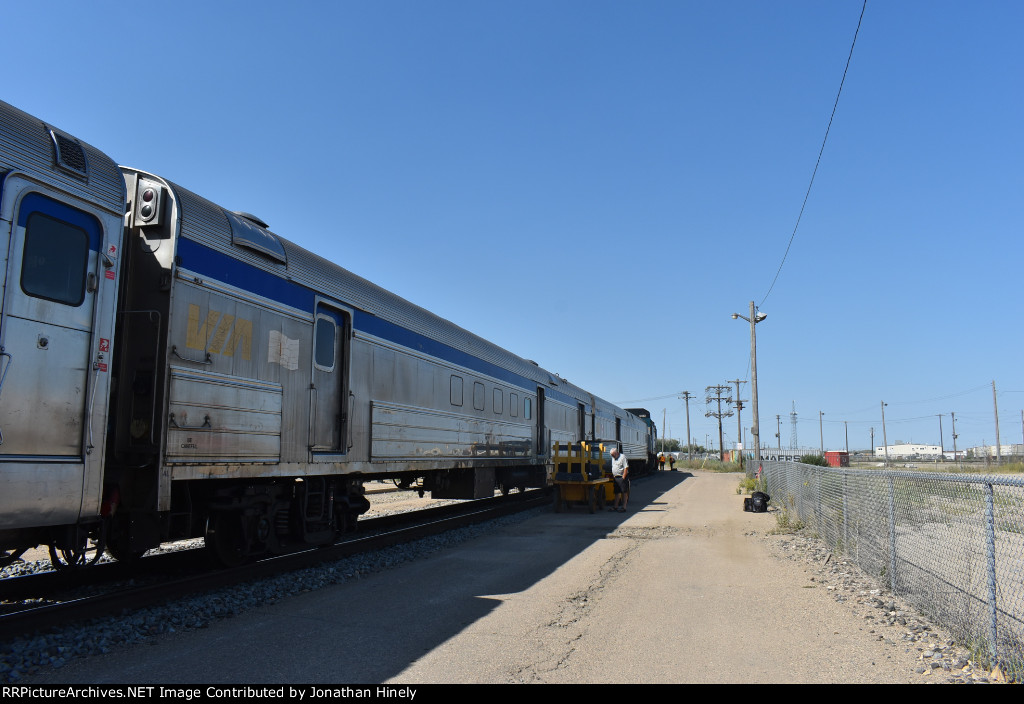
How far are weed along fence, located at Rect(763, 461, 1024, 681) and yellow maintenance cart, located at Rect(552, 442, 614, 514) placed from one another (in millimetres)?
6820

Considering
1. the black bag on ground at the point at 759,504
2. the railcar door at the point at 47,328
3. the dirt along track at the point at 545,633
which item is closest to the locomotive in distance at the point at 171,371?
the railcar door at the point at 47,328

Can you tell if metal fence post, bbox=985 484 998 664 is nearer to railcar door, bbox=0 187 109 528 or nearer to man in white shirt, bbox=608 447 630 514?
railcar door, bbox=0 187 109 528

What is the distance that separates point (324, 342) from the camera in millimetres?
9016

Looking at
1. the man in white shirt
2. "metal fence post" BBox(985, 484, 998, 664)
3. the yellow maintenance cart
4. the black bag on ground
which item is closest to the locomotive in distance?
the yellow maintenance cart

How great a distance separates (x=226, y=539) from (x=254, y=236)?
11.3ft

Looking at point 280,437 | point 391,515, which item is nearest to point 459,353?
point 391,515

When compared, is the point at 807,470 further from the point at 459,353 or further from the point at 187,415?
the point at 187,415

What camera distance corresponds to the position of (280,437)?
26.1 feet

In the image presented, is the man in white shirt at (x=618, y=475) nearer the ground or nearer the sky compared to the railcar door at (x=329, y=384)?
nearer the ground

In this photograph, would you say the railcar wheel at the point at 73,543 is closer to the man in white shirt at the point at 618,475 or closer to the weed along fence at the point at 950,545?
the weed along fence at the point at 950,545

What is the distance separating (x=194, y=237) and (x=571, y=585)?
5399mm

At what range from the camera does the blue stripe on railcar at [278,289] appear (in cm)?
682

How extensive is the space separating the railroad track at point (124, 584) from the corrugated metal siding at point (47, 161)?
339cm

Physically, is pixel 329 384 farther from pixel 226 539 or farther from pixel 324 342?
pixel 226 539
